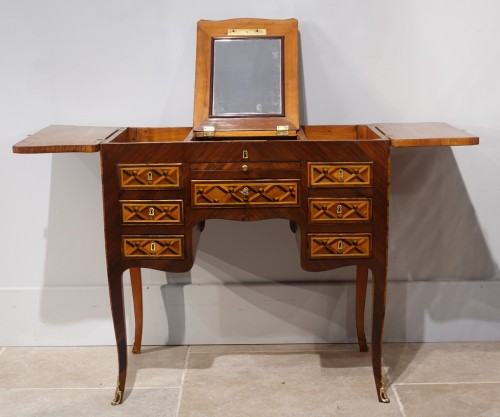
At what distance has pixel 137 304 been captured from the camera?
10.7 ft

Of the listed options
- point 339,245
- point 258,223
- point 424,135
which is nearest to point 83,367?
point 258,223

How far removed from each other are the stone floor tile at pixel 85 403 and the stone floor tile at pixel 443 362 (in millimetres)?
893

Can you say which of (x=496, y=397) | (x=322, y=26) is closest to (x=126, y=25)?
(x=322, y=26)

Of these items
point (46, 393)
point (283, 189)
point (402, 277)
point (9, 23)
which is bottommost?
point (46, 393)

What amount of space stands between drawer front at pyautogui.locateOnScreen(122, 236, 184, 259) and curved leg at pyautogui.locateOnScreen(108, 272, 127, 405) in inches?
4.9

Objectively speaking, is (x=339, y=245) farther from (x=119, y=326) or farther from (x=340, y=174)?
(x=119, y=326)

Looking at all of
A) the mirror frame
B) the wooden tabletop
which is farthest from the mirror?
the wooden tabletop

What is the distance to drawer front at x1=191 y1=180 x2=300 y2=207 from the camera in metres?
2.69

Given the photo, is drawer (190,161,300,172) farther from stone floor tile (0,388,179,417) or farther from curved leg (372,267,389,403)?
stone floor tile (0,388,179,417)

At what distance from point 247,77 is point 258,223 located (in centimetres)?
64

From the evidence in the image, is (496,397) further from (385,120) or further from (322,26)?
(322,26)

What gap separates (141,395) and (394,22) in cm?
173

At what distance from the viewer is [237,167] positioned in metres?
2.68

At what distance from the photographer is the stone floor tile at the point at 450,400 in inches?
109
